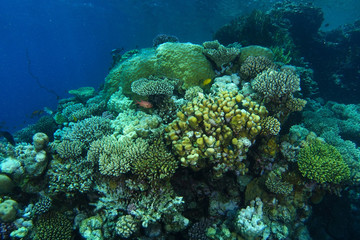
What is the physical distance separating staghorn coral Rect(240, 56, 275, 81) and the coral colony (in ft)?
2.06

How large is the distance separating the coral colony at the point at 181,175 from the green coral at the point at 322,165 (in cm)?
2

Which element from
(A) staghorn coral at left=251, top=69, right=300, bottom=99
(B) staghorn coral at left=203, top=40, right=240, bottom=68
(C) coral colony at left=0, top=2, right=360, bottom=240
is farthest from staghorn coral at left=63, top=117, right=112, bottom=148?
(A) staghorn coral at left=251, top=69, right=300, bottom=99

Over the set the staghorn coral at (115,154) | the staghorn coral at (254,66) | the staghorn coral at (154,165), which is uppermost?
the staghorn coral at (254,66)

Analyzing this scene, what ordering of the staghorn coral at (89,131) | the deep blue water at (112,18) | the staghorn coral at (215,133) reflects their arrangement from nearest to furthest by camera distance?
the staghorn coral at (215,133), the staghorn coral at (89,131), the deep blue water at (112,18)

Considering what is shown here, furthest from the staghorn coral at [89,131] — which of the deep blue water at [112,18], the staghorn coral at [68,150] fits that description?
the deep blue water at [112,18]

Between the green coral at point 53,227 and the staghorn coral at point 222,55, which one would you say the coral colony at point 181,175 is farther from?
the staghorn coral at point 222,55

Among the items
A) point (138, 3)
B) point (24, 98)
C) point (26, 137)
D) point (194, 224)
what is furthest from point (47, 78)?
point (194, 224)

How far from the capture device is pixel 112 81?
7.63 m

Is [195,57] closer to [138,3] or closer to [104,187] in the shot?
[104,187]

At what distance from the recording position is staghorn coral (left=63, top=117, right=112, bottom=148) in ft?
16.1

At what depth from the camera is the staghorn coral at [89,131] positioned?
4914 mm

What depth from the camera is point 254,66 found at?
5.50 metres

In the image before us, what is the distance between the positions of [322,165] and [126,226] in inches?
175

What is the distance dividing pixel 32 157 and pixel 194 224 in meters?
3.98
